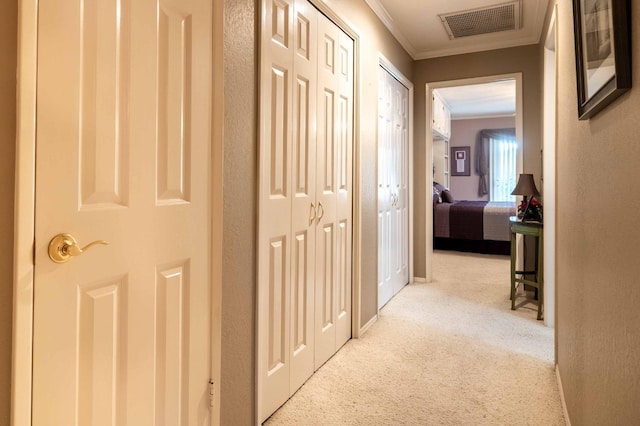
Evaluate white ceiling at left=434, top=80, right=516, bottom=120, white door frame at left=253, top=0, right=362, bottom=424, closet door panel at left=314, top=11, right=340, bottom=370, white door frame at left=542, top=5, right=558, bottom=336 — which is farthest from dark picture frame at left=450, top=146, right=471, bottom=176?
closet door panel at left=314, top=11, right=340, bottom=370

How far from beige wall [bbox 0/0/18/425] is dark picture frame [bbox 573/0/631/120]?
1339 millimetres

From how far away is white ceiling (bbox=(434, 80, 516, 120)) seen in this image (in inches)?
261

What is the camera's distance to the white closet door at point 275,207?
1.78 meters

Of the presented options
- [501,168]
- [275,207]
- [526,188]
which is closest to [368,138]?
[275,207]

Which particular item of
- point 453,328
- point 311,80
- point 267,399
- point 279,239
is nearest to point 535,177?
point 453,328

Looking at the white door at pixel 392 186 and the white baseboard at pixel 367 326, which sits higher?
the white door at pixel 392 186

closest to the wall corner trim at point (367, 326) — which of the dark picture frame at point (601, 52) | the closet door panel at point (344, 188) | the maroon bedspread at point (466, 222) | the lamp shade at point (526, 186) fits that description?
the closet door panel at point (344, 188)

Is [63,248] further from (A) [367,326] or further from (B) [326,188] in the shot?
(A) [367,326]

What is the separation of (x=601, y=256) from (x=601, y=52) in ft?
1.87

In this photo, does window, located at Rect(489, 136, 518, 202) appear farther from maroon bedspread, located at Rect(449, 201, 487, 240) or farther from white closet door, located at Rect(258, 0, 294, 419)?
white closet door, located at Rect(258, 0, 294, 419)

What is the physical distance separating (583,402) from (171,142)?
5.57 ft

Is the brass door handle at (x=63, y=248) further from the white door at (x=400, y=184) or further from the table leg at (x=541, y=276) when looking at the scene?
the table leg at (x=541, y=276)

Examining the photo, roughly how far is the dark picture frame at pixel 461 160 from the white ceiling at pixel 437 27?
18.8ft

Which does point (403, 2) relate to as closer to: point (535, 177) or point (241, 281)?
point (535, 177)
